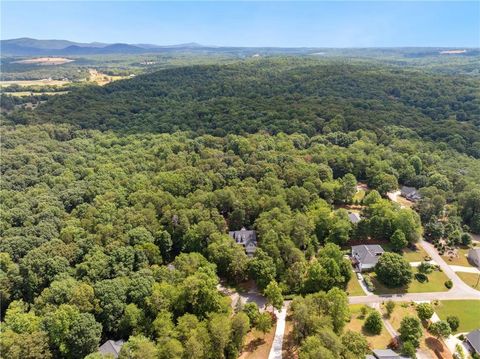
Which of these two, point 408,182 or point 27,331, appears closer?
point 27,331

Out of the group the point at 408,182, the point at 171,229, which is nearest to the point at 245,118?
the point at 408,182

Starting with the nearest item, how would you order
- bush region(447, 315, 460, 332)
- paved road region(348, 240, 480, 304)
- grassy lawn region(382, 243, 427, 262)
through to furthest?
1. bush region(447, 315, 460, 332)
2. paved road region(348, 240, 480, 304)
3. grassy lawn region(382, 243, 427, 262)

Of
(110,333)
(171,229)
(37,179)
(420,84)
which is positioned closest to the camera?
(110,333)

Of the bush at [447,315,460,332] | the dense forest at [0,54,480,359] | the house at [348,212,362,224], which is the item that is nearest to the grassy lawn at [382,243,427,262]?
the dense forest at [0,54,480,359]

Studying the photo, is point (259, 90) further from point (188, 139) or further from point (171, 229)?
point (171, 229)

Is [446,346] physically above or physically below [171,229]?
below

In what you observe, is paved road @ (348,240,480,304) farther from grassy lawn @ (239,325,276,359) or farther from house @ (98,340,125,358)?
house @ (98,340,125,358)
